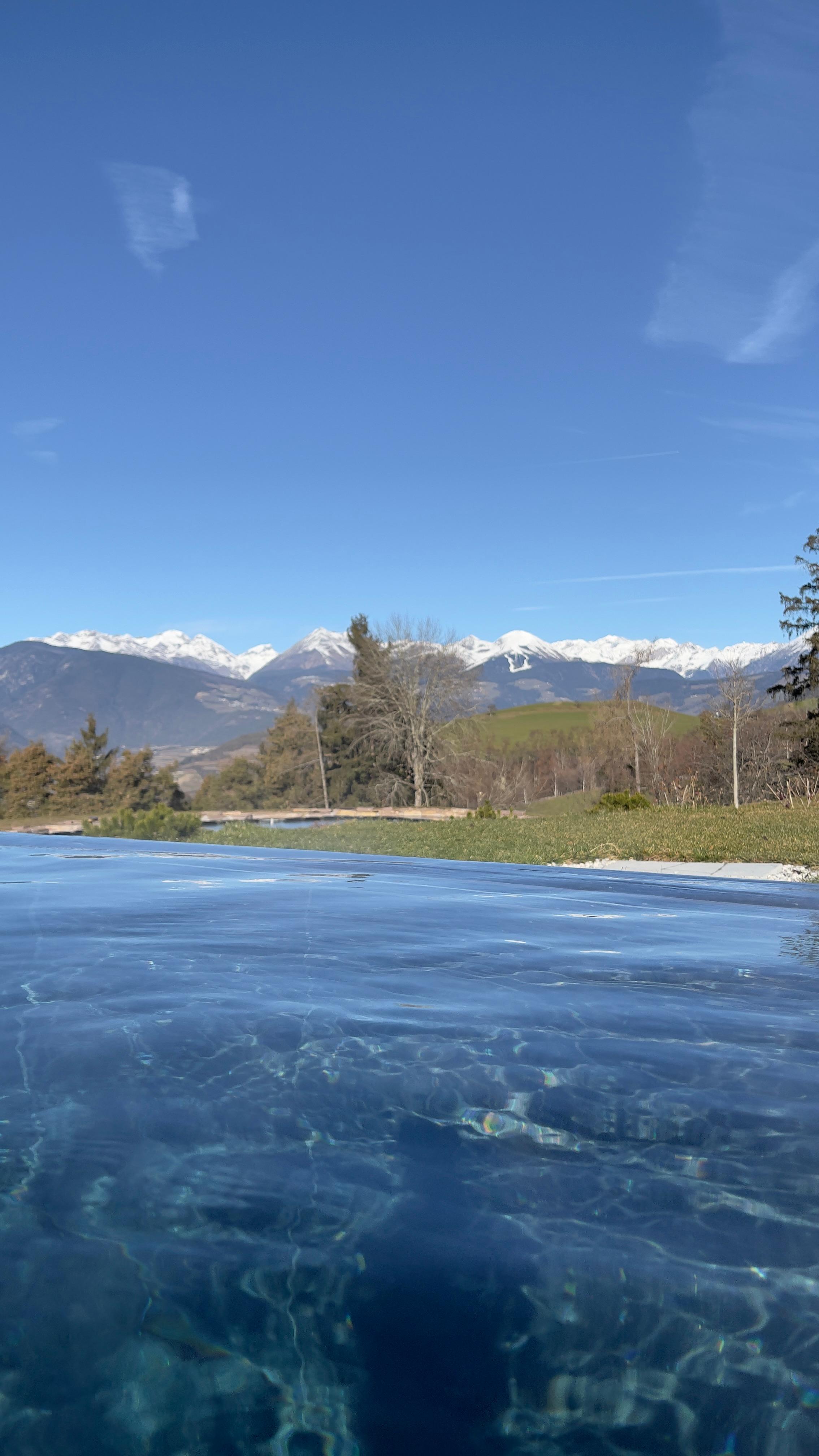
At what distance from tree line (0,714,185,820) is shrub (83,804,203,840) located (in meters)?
8.40

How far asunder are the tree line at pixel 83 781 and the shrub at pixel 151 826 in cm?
840

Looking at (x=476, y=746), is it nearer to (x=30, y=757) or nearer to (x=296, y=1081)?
(x=30, y=757)

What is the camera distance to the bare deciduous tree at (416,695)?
104 feet

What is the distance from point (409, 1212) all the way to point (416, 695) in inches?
1186

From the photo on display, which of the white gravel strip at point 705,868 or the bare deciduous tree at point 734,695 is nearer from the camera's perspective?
the white gravel strip at point 705,868

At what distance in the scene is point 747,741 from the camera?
3647 cm

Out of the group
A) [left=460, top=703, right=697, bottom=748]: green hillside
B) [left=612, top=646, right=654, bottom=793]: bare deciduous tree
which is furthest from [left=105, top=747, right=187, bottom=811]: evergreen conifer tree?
[left=612, top=646, right=654, bottom=793]: bare deciduous tree

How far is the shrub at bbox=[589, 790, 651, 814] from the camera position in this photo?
19625 mm

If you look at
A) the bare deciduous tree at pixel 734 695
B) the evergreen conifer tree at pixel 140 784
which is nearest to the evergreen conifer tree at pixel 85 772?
the evergreen conifer tree at pixel 140 784

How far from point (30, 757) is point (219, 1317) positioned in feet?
111

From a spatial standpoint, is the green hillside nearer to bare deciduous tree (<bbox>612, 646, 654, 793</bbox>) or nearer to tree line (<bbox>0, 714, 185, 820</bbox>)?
bare deciduous tree (<bbox>612, 646, 654, 793</bbox>)

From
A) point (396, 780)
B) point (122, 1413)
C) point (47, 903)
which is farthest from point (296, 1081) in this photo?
point (396, 780)

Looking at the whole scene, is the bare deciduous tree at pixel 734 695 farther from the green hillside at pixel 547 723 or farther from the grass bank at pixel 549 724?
the green hillside at pixel 547 723

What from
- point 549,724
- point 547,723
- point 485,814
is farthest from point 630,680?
point 547,723
